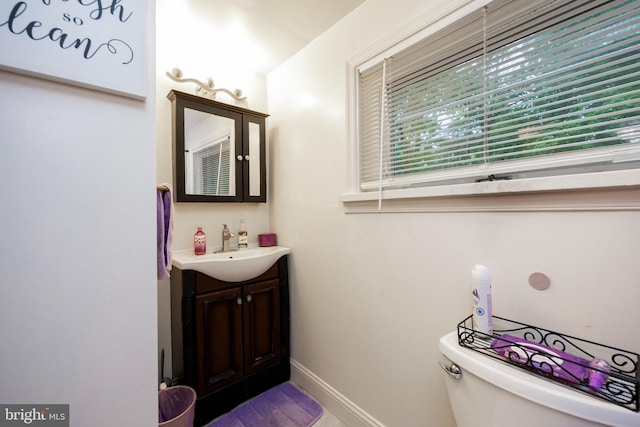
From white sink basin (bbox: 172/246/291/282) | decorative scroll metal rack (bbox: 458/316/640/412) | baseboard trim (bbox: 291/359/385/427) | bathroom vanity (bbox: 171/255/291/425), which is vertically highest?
white sink basin (bbox: 172/246/291/282)

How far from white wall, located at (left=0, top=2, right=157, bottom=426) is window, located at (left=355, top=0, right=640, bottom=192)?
1056 millimetres

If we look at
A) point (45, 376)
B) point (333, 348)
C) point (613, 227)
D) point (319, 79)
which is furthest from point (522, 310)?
point (319, 79)

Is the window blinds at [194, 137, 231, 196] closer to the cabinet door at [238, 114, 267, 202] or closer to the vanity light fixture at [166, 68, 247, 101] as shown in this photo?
the cabinet door at [238, 114, 267, 202]

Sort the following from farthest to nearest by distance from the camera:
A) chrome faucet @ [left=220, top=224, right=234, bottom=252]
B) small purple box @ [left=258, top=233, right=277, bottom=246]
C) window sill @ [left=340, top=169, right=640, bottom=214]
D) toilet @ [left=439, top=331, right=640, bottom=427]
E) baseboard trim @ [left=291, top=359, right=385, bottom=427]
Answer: small purple box @ [left=258, top=233, right=277, bottom=246] < chrome faucet @ [left=220, top=224, right=234, bottom=252] < baseboard trim @ [left=291, top=359, right=385, bottom=427] < window sill @ [left=340, top=169, right=640, bottom=214] < toilet @ [left=439, top=331, right=640, bottom=427]

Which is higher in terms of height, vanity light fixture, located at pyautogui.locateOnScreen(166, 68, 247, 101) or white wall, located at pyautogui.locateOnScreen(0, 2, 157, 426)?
vanity light fixture, located at pyautogui.locateOnScreen(166, 68, 247, 101)

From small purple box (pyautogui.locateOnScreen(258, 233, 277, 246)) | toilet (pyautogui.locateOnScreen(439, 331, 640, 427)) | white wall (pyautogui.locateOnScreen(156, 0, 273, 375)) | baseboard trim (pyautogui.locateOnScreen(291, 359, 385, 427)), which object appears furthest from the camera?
small purple box (pyautogui.locateOnScreen(258, 233, 277, 246))

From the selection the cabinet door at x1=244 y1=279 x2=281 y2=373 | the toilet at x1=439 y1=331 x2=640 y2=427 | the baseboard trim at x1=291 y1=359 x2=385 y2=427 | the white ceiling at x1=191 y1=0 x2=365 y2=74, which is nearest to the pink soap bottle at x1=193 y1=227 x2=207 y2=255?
the cabinet door at x1=244 y1=279 x2=281 y2=373

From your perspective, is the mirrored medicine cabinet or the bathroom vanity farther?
the mirrored medicine cabinet

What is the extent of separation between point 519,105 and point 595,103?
0.19 m

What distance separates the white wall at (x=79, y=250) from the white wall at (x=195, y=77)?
33.8 inches

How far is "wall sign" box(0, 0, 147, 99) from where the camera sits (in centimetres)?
60

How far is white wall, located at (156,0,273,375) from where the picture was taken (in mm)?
1503

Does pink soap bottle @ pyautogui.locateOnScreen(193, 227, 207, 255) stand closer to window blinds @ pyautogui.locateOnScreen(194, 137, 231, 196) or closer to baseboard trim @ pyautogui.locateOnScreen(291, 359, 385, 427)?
window blinds @ pyautogui.locateOnScreen(194, 137, 231, 196)

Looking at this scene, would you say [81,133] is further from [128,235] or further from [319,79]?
[319,79]
